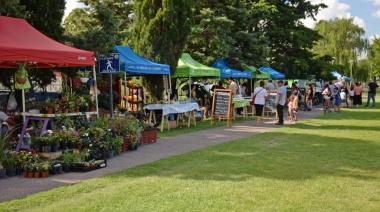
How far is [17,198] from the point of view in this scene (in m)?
6.18

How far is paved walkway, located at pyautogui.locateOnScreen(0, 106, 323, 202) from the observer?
22.6ft

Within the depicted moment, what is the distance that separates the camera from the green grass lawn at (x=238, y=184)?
566 centimetres

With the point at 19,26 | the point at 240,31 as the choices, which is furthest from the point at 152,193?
the point at 240,31

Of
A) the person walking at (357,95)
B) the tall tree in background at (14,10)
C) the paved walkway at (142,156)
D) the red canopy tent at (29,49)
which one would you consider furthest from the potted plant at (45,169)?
the person walking at (357,95)

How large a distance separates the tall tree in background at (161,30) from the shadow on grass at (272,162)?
798 centimetres

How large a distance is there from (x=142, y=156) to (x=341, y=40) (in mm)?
54536

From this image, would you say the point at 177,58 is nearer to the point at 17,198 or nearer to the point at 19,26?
the point at 19,26

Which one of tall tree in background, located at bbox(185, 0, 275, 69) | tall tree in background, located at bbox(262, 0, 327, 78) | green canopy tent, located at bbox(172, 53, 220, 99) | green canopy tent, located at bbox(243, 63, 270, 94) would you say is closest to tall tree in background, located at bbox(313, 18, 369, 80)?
tall tree in background, located at bbox(262, 0, 327, 78)

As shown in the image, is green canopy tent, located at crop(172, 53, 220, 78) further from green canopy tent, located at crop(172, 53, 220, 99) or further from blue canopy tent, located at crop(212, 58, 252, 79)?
blue canopy tent, located at crop(212, 58, 252, 79)

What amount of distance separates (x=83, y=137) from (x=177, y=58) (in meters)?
10.1

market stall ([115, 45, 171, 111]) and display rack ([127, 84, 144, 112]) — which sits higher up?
market stall ([115, 45, 171, 111])

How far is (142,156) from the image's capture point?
9.93 metres

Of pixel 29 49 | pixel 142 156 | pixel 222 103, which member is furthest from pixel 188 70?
pixel 29 49

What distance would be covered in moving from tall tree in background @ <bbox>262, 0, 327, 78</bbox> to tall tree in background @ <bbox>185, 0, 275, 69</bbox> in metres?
2.84
